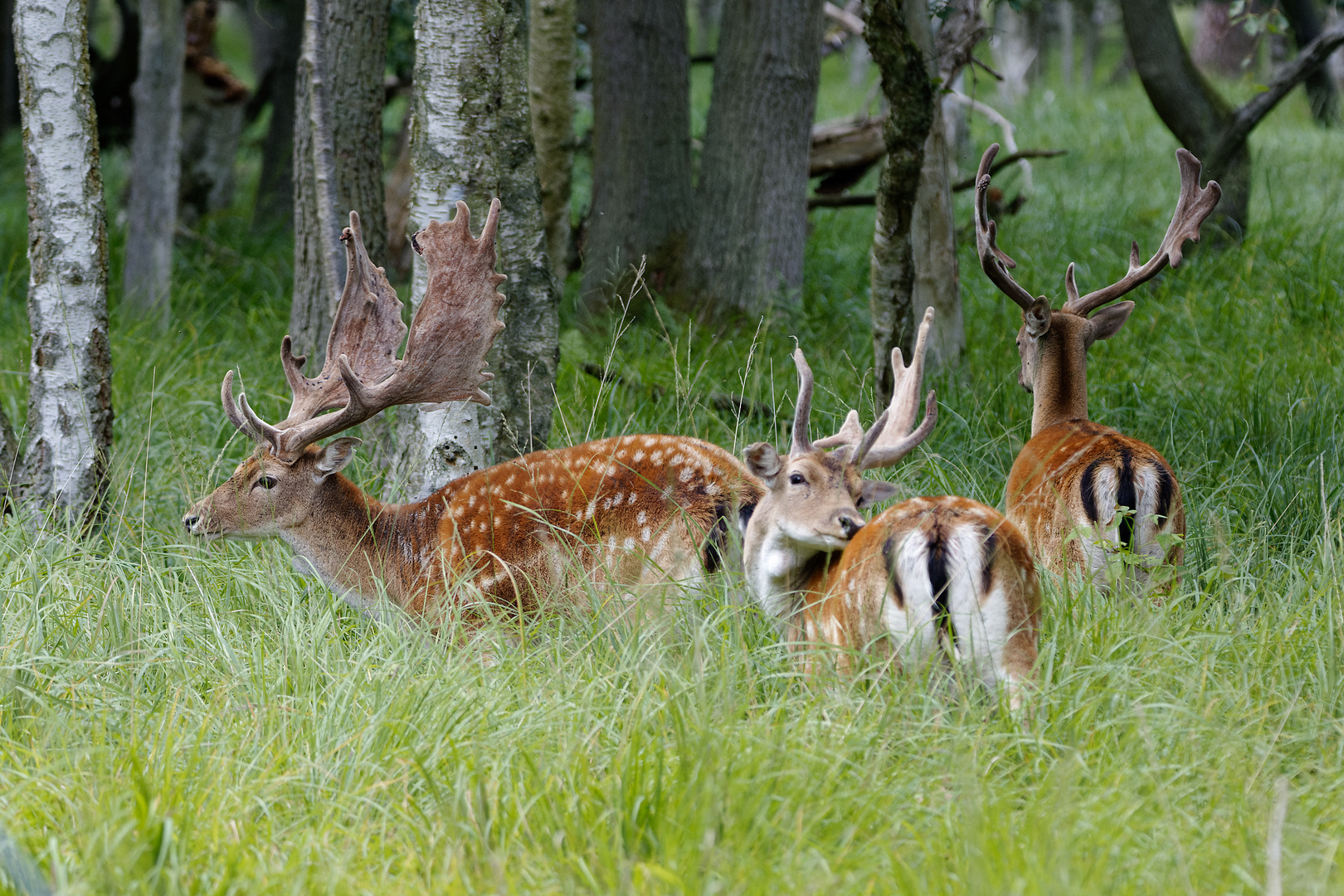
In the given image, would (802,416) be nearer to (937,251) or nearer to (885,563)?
(885,563)

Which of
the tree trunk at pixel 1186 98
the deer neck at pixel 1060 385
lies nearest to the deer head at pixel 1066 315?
the deer neck at pixel 1060 385

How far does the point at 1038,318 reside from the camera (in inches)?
181

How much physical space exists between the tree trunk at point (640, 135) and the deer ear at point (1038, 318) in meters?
3.06

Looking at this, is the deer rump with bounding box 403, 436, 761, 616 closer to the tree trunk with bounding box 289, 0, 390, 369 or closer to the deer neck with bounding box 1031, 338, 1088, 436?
the deer neck with bounding box 1031, 338, 1088, 436

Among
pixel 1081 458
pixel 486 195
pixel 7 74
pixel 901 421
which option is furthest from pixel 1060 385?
pixel 7 74

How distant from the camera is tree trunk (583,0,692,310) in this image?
7.36 metres

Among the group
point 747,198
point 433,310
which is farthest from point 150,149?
point 433,310

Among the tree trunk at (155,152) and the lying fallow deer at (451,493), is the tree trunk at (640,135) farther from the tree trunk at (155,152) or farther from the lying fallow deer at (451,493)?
the lying fallow deer at (451,493)

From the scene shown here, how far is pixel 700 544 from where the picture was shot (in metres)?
3.64

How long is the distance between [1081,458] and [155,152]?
581cm

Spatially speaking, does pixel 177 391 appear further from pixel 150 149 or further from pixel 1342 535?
pixel 1342 535

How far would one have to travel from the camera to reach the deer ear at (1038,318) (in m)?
4.54

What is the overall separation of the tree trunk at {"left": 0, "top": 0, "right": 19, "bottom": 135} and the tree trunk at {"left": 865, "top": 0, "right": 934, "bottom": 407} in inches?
353

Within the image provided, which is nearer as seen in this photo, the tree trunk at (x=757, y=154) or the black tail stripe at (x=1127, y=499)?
the black tail stripe at (x=1127, y=499)
